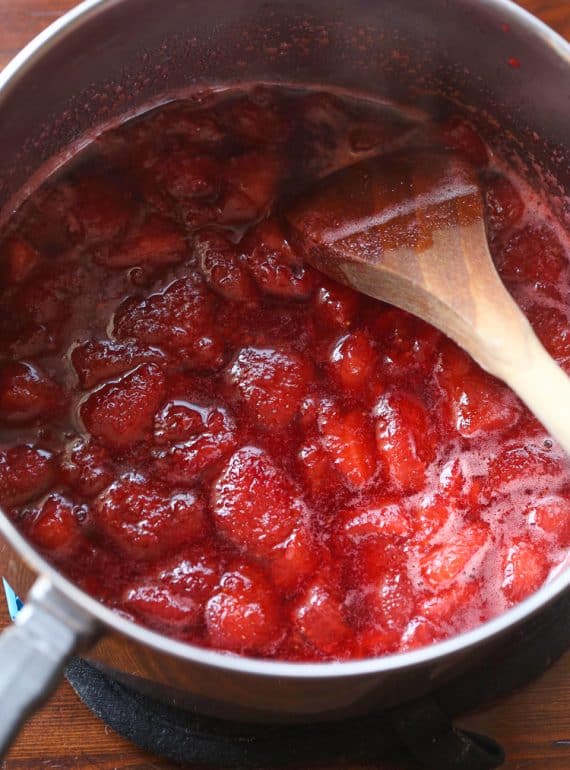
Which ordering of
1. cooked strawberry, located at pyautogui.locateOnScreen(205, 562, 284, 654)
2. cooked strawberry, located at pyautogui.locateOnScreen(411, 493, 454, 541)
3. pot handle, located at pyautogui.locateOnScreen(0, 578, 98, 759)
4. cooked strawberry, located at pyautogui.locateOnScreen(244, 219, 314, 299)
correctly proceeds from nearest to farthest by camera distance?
pot handle, located at pyautogui.locateOnScreen(0, 578, 98, 759)
cooked strawberry, located at pyautogui.locateOnScreen(205, 562, 284, 654)
cooked strawberry, located at pyautogui.locateOnScreen(411, 493, 454, 541)
cooked strawberry, located at pyautogui.locateOnScreen(244, 219, 314, 299)

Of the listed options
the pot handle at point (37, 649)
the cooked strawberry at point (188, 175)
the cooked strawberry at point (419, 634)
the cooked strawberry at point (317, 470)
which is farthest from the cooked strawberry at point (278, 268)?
the pot handle at point (37, 649)

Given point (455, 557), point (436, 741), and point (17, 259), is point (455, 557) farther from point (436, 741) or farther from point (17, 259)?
point (17, 259)

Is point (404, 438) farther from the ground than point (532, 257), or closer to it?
closer to it

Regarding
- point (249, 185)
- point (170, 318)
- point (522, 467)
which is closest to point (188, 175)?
point (249, 185)

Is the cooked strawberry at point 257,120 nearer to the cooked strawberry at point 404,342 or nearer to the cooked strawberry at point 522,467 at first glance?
the cooked strawberry at point 404,342

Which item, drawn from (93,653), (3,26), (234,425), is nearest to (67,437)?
(234,425)

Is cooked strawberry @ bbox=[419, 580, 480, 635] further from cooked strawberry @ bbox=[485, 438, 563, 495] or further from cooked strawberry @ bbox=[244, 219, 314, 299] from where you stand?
cooked strawberry @ bbox=[244, 219, 314, 299]

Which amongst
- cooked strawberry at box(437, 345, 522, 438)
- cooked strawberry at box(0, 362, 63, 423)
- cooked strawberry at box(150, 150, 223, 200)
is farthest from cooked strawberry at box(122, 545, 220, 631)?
cooked strawberry at box(150, 150, 223, 200)
